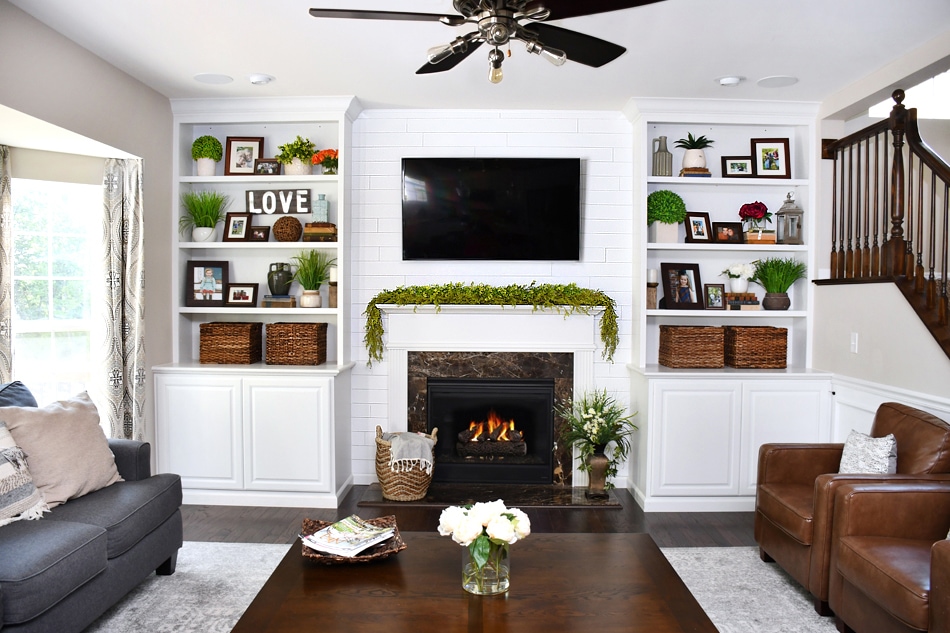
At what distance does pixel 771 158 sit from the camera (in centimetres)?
482

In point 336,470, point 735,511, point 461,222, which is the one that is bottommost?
point 735,511

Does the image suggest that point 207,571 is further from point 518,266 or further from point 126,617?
point 518,266

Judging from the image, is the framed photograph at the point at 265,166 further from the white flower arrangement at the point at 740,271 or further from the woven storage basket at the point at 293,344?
the white flower arrangement at the point at 740,271

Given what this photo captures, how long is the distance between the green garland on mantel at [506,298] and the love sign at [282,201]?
0.88 meters

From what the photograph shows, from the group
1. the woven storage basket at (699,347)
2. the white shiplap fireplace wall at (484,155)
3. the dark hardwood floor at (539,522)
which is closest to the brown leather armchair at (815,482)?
the dark hardwood floor at (539,522)

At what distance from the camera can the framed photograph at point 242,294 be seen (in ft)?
15.7

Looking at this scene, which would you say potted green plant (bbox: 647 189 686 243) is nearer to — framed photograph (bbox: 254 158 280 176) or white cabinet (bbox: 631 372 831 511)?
white cabinet (bbox: 631 372 831 511)

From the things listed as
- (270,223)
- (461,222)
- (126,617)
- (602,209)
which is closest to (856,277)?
(602,209)

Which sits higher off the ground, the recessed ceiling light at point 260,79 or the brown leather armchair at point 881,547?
the recessed ceiling light at point 260,79

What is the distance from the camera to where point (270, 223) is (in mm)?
4902

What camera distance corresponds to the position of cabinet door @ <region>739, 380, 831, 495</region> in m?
4.43

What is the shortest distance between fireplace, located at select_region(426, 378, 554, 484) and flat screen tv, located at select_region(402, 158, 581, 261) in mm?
960

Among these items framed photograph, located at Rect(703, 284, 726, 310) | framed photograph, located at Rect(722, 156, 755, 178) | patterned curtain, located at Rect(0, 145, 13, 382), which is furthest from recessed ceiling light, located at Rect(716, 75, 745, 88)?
patterned curtain, located at Rect(0, 145, 13, 382)

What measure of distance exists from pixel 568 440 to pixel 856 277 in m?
2.13
